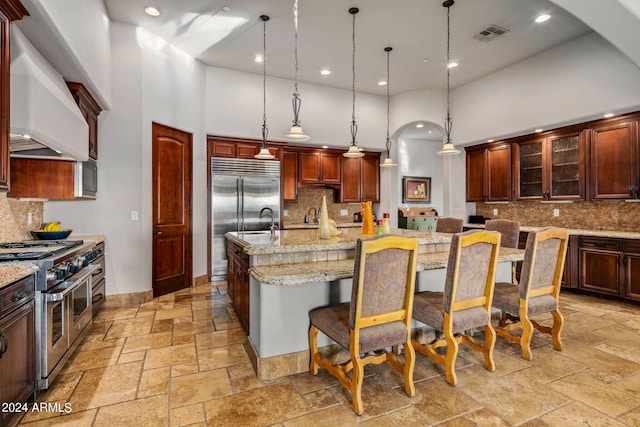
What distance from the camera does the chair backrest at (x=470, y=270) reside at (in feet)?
7.50

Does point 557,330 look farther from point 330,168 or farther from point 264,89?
point 264,89

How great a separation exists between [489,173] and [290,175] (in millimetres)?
3612

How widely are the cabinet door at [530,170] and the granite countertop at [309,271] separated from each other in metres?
3.42

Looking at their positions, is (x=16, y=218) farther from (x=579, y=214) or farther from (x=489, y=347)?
(x=579, y=214)

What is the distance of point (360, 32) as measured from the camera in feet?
14.4

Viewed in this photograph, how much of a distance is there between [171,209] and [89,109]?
159 cm

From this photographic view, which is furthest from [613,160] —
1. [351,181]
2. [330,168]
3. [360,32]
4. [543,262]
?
[330,168]

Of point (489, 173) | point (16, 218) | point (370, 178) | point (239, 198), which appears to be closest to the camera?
point (16, 218)

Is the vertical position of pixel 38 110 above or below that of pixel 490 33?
below

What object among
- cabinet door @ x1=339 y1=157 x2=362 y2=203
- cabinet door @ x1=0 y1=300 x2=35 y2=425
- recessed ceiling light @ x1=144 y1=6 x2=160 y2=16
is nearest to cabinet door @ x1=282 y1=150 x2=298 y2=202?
cabinet door @ x1=339 y1=157 x2=362 y2=203

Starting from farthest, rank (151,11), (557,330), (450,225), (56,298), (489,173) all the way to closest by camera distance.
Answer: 1. (489,173)
2. (450,225)
3. (151,11)
4. (557,330)
5. (56,298)

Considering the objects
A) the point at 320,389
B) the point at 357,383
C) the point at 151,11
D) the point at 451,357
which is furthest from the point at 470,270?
the point at 151,11

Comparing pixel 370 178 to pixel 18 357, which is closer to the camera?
pixel 18 357

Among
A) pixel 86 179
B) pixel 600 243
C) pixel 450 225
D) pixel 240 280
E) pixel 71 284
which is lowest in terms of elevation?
pixel 240 280
